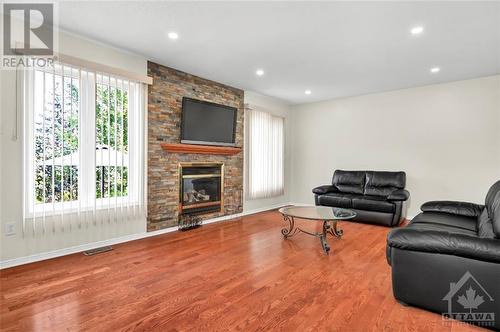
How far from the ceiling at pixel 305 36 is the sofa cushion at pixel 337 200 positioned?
7.30ft

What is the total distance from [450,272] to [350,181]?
3824 mm

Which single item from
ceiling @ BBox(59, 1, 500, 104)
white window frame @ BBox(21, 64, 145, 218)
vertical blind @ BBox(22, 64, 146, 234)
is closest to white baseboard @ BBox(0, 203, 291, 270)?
vertical blind @ BBox(22, 64, 146, 234)

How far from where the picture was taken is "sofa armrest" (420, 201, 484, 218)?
3.23 m

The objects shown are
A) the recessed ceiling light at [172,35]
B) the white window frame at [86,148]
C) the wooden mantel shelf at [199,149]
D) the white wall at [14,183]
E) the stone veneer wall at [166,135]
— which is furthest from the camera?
the wooden mantel shelf at [199,149]

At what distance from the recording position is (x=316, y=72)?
4.37 metres

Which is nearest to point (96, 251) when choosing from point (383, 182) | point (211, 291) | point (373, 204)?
point (211, 291)

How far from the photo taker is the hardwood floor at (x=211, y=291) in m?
1.84

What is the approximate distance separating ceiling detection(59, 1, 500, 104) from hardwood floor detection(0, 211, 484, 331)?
265 cm

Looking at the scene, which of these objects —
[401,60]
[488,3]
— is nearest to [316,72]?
[401,60]

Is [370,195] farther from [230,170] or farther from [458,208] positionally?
[230,170]

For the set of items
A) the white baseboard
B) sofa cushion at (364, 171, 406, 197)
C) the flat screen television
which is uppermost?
the flat screen television

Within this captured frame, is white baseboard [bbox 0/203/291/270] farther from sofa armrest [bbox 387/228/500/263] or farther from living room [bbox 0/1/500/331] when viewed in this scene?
sofa armrest [bbox 387/228/500/263]

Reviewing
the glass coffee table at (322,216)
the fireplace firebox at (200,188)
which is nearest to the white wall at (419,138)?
the glass coffee table at (322,216)

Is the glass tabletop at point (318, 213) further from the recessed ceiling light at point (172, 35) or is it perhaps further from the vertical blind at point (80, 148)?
the recessed ceiling light at point (172, 35)
